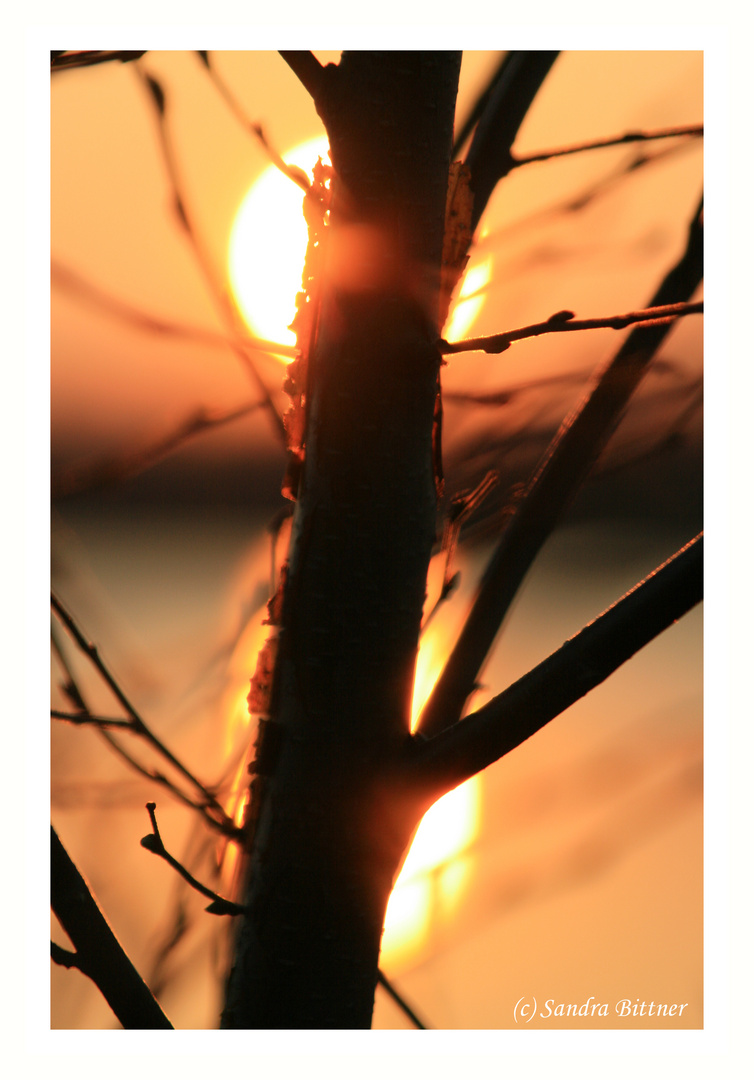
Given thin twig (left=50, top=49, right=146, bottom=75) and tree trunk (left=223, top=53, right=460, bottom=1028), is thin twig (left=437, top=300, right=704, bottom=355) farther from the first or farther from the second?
thin twig (left=50, top=49, right=146, bottom=75)

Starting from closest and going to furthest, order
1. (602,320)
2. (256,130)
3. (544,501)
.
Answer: (602,320) → (256,130) → (544,501)

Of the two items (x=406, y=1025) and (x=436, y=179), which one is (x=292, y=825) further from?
(x=436, y=179)

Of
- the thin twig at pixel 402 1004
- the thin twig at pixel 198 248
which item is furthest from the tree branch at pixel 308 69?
the thin twig at pixel 402 1004

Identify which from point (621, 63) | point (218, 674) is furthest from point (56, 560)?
point (621, 63)

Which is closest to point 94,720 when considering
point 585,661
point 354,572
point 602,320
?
point 354,572

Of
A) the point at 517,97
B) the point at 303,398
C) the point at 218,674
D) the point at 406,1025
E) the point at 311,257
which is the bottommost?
the point at 406,1025

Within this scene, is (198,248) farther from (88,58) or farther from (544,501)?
(544,501)

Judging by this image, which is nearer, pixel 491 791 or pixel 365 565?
pixel 365 565
